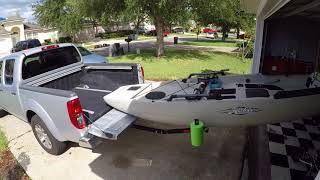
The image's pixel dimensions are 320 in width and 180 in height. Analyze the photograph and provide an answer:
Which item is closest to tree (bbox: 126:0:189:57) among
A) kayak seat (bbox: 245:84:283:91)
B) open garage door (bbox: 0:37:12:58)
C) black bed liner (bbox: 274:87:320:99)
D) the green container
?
kayak seat (bbox: 245:84:283:91)

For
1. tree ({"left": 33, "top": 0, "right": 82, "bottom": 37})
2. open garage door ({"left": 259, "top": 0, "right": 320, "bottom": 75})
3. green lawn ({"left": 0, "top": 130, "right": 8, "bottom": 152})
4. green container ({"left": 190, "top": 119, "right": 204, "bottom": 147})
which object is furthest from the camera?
tree ({"left": 33, "top": 0, "right": 82, "bottom": 37})

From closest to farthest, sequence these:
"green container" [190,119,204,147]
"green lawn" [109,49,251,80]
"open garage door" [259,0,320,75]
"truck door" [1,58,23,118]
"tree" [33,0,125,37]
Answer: "green container" [190,119,204,147]
"truck door" [1,58,23,118]
"open garage door" [259,0,320,75]
"green lawn" [109,49,251,80]
"tree" [33,0,125,37]

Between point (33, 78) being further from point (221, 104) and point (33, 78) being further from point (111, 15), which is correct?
point (111, 15)

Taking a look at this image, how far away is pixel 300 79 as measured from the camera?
6352mm

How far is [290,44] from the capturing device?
7.84m

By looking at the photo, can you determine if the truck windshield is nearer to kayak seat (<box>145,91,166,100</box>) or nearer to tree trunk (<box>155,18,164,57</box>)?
kayak seat (<box>145,91,166,100</box>)

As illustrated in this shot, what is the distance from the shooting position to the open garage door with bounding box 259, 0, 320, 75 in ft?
24.5

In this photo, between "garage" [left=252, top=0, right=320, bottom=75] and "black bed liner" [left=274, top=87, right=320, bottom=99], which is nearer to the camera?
"black bed liner" [left=274, top=87, right=320, bottom=99]

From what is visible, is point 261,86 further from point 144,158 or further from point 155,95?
point 144,158

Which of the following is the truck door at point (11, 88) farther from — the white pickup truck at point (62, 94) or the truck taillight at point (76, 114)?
the truck taillight at point (76, 114)

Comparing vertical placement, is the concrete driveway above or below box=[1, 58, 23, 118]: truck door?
below

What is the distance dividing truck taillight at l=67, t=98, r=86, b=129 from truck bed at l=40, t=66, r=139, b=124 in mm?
951

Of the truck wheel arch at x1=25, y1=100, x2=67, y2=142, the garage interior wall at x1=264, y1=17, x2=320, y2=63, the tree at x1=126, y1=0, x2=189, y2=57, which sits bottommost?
the truck wheel arch at x1=25, y1=100, x2=67, y2=142

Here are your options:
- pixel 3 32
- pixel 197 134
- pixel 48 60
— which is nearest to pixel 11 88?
pixel 48 60
